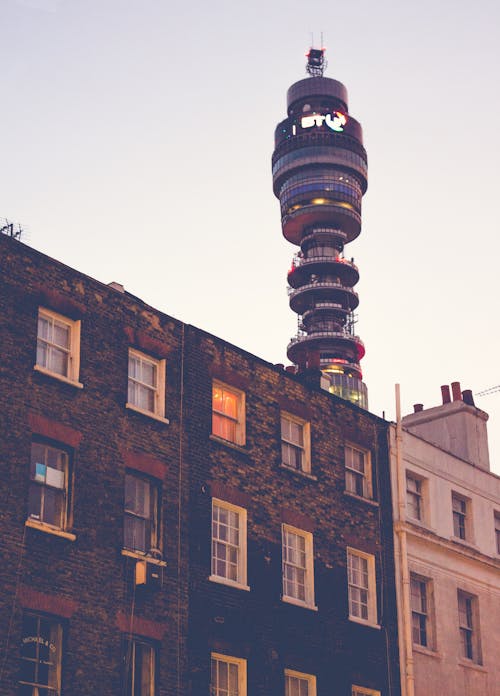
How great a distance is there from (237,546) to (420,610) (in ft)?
27.2

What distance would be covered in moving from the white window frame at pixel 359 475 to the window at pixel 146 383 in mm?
7775

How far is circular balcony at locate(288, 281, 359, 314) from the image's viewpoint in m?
188

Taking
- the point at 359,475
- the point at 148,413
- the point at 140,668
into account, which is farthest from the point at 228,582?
the point at 359,475

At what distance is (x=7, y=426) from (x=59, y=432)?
1.36m

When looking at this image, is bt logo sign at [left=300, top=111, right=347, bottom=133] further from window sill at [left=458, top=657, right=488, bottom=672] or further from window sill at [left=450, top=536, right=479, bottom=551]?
window sill at [left=458, top=657, right=488, bottom=672]

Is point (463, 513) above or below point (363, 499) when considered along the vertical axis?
above

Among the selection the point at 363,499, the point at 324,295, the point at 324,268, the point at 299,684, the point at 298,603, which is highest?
the point at 324,268

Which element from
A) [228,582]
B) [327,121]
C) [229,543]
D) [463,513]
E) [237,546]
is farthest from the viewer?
[327,121]

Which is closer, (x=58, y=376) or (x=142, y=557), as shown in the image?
(x=58, y=376)

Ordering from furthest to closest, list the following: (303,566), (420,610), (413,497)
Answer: (413,497), (420,610), (303,566)

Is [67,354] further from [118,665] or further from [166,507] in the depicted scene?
[118,665]

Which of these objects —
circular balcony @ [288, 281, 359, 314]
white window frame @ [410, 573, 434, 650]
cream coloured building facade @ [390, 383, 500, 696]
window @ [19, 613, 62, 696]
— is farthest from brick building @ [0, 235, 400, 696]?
circular balcony @ [288, 281, 359, 314]

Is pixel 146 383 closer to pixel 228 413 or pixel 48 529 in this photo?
pixel 228 413

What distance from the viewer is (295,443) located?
32.3 meters
